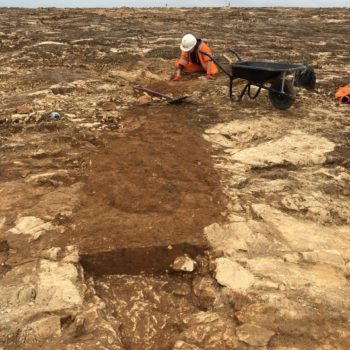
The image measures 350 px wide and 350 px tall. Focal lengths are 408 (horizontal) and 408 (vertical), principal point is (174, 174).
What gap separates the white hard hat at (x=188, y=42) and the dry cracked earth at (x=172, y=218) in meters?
0.60

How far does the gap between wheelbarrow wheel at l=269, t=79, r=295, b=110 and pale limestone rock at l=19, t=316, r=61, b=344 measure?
451 centimetres

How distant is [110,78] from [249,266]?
5622mm

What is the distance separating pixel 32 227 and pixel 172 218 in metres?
1.18

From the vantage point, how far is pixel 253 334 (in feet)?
8.16

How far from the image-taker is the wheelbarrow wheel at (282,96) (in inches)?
229

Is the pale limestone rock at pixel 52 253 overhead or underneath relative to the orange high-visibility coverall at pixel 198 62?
underneath

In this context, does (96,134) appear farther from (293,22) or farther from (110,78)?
(293,22)

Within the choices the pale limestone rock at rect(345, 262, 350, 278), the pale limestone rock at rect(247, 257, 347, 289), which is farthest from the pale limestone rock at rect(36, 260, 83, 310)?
the pale limestone rock at rect(345, 262, 350, 278)

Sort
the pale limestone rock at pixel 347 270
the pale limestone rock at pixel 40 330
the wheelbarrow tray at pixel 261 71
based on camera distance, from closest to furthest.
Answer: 1. the pale limestone rock at pixel 40 330
2. the pale limestone rock at pixel 347 270
3. the wheelbarrow tray at pixel 261 71

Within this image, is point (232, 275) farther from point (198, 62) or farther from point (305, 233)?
point (198, 62)

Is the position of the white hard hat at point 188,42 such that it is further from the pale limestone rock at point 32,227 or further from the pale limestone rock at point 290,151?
the pale limestone rock at point 32,227

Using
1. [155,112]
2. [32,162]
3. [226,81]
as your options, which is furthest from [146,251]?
[226,81]

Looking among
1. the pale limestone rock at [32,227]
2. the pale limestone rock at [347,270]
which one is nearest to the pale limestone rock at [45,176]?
the pale limestone rock at [32,227]

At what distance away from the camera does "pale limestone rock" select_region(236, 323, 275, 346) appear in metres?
2.44
